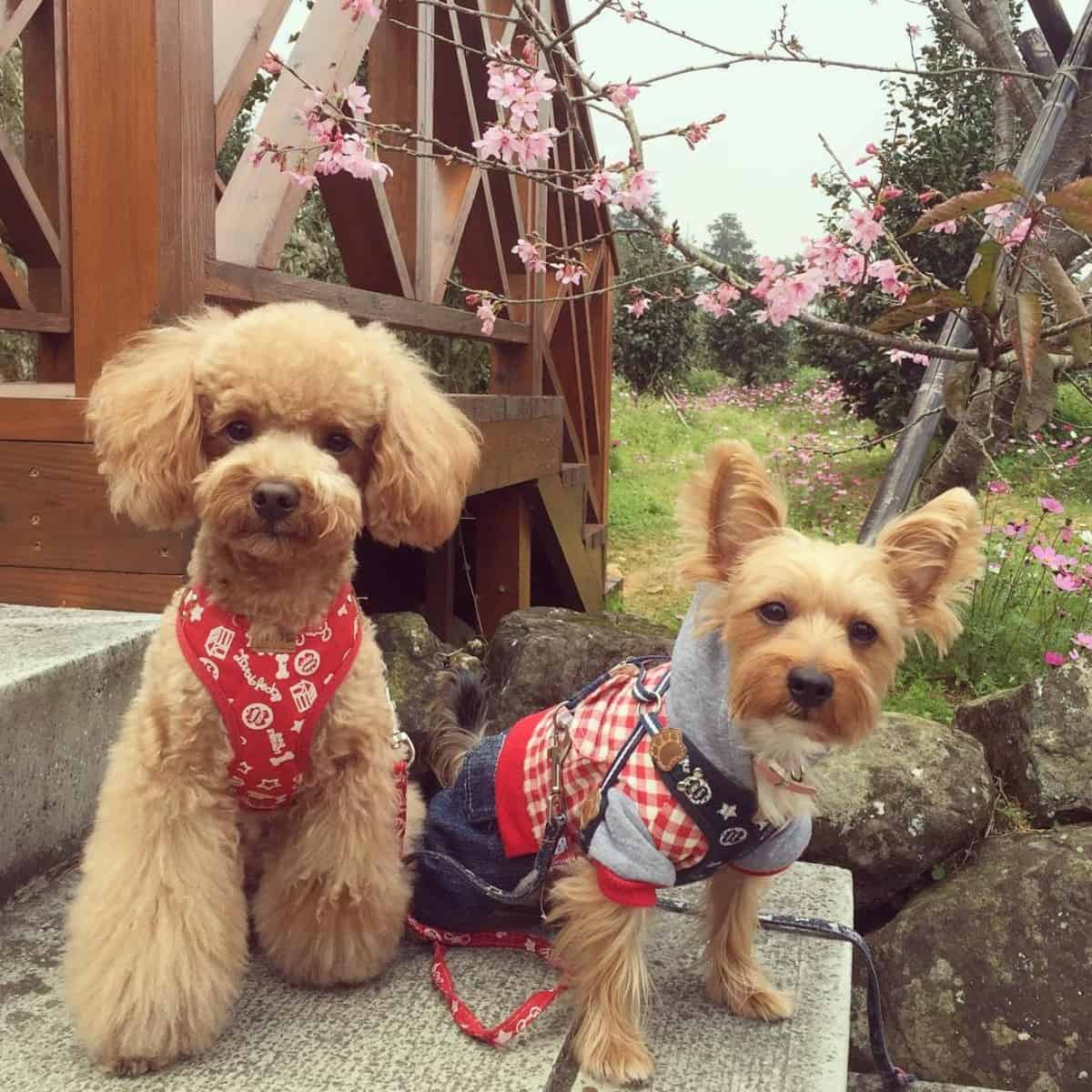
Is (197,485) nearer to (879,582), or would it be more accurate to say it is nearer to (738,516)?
(738,516)

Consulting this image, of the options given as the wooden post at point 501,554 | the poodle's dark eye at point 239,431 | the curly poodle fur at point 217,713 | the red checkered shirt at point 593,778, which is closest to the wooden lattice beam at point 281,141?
the curly poodle fur at point 217,713

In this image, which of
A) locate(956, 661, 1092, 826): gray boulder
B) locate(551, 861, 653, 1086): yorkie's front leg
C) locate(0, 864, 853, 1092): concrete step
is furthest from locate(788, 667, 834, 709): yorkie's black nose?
locate(956, 661, 1092, 826): gray boulder

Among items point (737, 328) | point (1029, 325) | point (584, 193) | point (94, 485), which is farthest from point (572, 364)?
point (737, 328)

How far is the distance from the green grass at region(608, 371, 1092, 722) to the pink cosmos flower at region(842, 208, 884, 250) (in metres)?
0.64

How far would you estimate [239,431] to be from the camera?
1.89 meters

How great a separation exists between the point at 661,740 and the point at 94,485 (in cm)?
175

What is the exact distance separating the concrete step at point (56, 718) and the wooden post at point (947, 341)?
2.05 m

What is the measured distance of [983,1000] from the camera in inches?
103

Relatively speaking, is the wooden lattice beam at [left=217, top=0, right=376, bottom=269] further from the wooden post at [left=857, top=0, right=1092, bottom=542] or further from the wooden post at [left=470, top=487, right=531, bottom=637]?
the wooden post at [left=470, top=487, right=531, bottom=637]

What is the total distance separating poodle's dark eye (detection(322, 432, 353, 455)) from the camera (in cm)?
192

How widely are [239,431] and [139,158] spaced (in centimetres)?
100

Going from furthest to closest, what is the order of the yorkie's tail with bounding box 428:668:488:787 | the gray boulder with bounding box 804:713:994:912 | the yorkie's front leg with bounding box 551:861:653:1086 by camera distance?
1. the gray boulder with bounding box 804:713:994:912
2. the yorkie's tail with bounding box 428:668:488:787
3. the yorkie's front leg with bounding box 551:861:653:1086

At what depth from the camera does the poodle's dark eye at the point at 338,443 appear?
192 centimetres

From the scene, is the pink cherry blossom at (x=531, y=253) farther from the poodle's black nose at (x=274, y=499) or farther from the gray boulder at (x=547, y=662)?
the poodle's black nose at (x=274, y=499)
